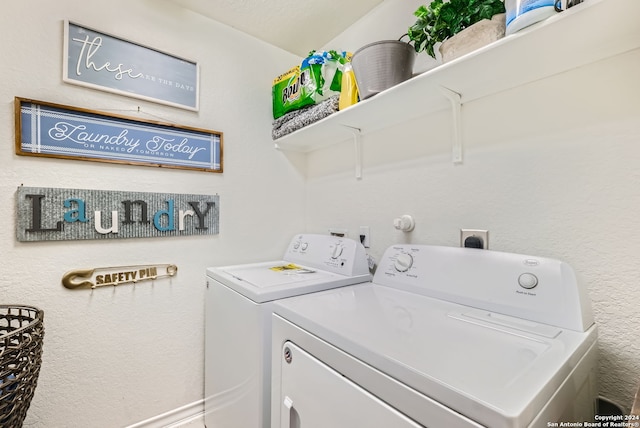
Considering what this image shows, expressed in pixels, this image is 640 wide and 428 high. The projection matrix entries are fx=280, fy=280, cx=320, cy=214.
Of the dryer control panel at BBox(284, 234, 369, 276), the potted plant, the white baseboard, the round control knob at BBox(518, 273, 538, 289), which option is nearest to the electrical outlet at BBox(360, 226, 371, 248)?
the dryer control panel at BBox(284, 234, 369, 276)

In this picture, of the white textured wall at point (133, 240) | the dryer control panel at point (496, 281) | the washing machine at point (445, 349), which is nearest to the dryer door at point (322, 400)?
the washing machine at point (445, 349)

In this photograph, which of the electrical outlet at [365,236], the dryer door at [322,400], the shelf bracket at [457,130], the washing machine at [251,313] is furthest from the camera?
the electrical outlet at [365,236]

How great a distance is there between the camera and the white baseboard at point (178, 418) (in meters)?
1.46

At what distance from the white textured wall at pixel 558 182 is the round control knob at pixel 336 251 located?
292mm

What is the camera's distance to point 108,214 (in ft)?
4.45

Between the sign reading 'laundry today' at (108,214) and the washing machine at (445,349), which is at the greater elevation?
the sign reading 'laundry today' at (108,214)

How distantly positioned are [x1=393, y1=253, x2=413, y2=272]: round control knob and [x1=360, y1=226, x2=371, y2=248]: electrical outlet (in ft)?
1.11

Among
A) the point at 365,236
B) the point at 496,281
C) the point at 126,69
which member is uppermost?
the point at 126,69

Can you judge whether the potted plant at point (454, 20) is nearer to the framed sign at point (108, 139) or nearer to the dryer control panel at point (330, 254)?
the dryer control panel at point (330, 254)

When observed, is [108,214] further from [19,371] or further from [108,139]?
[19,371]

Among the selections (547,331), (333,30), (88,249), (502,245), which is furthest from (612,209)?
(88,249)

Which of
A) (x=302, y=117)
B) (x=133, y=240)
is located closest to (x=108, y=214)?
(x=133, y=240)

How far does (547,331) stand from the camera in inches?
29.8

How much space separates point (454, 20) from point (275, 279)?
1.22m
